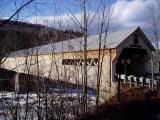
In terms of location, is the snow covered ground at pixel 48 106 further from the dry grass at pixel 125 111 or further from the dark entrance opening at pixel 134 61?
the dark entrance opening at pixel 134 61

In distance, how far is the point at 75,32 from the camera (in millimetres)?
12742

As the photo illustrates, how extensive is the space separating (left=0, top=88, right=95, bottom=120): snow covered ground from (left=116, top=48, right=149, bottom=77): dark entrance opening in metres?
16.0

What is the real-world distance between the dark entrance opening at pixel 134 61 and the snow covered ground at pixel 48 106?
1602 cm

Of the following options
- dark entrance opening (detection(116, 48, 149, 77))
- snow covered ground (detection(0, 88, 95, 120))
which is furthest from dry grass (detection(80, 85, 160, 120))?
dark entrance opening (detection(116, 48, 149, 77))

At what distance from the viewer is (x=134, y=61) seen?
29.3 m

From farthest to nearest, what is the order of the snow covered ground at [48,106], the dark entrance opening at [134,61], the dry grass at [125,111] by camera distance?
1. the dark entrance opening at [134,61]
2. the dry grass at [125,111]
3. the snow covered ground at [48,106]

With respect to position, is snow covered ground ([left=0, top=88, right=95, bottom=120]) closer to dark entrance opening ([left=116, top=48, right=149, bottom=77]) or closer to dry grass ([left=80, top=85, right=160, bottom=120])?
dry grass ([left=80, top=85, right=160, bottom=120])

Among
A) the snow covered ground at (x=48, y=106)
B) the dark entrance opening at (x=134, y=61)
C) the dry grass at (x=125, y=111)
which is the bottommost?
the dry grass at (x=125, y=111)

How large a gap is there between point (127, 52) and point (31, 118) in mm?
18662

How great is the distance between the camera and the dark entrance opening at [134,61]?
89.7ft

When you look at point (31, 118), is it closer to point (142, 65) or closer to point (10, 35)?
point (10, 35)

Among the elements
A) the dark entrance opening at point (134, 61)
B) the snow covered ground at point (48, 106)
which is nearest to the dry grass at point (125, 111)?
the snow covered ground at point (48, 106)

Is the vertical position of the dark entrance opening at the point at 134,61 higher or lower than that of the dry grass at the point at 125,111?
higher

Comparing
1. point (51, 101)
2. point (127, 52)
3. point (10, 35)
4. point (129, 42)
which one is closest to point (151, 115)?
point (51, 101)
